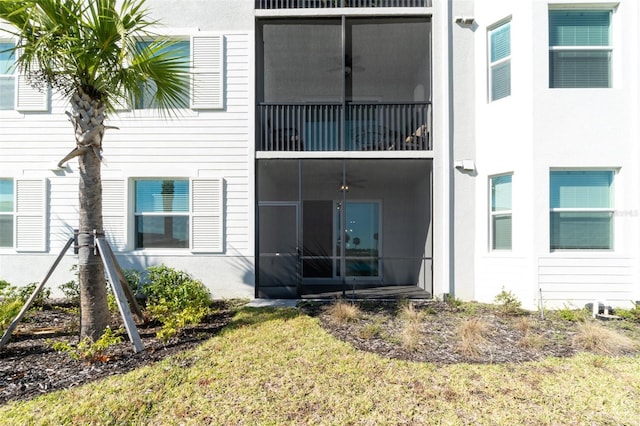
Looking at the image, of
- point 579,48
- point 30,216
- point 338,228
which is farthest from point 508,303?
point 30,216

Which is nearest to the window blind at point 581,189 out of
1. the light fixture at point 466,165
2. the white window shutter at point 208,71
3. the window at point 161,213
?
the light fixture at point 466,165

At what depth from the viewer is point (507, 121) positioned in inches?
259

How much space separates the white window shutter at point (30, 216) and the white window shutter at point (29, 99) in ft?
5.38

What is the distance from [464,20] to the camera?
700 cm

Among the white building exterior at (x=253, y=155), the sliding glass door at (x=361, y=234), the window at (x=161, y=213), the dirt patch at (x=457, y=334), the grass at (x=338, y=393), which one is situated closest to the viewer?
the grass at (x=338, y=393)

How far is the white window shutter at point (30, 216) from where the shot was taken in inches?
282

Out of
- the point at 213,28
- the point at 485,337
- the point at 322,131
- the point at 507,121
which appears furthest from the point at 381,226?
the point at 213,28

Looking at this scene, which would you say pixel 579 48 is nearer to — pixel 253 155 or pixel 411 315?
pixel 411 315

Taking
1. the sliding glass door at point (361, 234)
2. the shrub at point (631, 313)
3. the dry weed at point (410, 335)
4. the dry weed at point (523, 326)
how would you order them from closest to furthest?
1. the dry weed at point (410, 335)
2. the dry weed at point (523, 326)
3. the shrub at point (631, 313)
4. the sliding glass door at point (361, 234)

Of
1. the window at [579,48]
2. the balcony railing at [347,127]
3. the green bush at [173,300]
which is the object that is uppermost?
the window at [579,48]

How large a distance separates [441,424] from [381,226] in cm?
684

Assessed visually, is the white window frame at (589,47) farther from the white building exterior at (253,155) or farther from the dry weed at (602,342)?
the dry weed at (602,342)

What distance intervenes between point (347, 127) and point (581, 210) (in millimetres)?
5000

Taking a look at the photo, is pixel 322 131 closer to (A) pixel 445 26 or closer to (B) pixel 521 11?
(A) pixel 445 26
